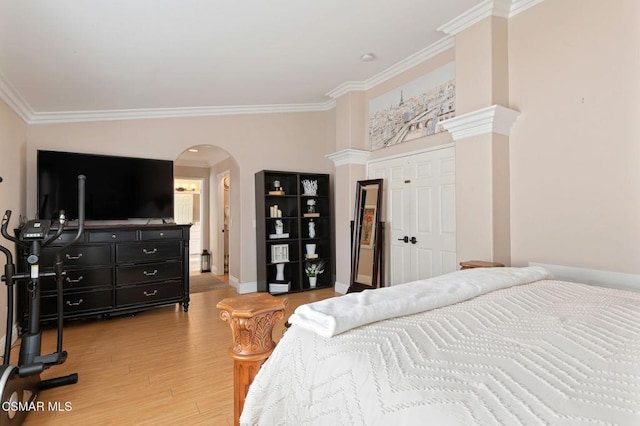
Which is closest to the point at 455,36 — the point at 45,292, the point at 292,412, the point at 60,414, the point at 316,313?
the point at 316,313

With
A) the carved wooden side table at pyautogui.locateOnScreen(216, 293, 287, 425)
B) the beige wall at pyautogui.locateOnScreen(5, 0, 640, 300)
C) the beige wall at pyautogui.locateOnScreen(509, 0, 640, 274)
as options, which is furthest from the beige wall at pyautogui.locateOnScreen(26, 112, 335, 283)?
the carved wooden side table at pyautogui.locateOnScreen(216, 293, 287, 425)

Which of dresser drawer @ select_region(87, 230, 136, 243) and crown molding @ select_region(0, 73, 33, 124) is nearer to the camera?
crown molding @ select_region(0, 73, 33, 124)

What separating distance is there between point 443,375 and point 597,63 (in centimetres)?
279

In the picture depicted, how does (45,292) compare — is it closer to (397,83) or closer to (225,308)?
(225,308)

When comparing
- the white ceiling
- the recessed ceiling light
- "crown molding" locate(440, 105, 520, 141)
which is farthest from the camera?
the recessed ceiling light

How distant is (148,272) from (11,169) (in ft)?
5.38

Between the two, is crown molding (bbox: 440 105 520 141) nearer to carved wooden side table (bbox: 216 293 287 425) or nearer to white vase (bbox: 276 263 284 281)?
carved wooden side table (bbox: 216 293 287 425)

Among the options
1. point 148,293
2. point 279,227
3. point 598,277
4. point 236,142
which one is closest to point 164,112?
point 236,142

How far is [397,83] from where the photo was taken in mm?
4023

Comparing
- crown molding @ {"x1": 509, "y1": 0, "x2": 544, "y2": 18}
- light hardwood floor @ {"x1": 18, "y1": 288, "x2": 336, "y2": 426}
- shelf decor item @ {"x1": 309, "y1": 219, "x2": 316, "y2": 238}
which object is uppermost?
crown molding @ {"x1": 509, "y1": 0, "x2": 544, "y2": 18}

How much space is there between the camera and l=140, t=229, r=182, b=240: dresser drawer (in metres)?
3.79

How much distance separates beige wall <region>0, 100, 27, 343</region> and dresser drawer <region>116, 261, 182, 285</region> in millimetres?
949

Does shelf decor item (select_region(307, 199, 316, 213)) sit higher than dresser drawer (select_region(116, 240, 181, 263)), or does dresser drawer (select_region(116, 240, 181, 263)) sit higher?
shelf decor item (select_region(307, 199, 316, 213))

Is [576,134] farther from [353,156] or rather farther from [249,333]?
[249,333]
